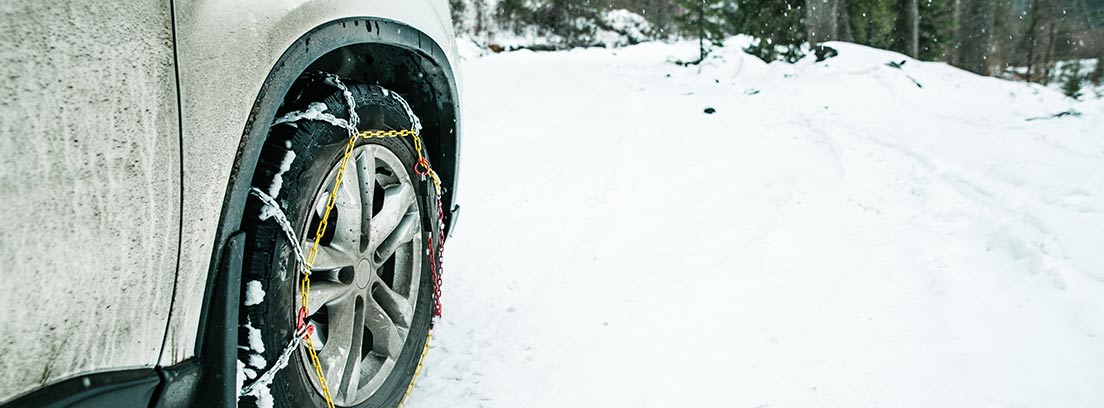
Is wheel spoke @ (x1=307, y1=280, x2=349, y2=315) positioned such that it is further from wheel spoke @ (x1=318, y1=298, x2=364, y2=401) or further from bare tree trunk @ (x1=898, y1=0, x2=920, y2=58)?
bare tree trunk @ (x1=898, y1=0, x2=920, y2=58)

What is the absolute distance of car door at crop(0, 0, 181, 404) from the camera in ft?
2.61

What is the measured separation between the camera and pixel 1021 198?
148 inches

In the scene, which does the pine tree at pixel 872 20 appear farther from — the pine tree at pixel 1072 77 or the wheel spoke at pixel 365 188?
the wheel spoke at pixel 365 188

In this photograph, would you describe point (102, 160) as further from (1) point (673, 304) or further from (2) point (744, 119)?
(2) point (744, 119)

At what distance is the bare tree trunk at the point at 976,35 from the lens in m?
20.9

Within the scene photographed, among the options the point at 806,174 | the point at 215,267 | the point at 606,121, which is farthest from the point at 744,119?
the point at 215,267

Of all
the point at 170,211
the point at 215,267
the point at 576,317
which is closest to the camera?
the point at 170,211

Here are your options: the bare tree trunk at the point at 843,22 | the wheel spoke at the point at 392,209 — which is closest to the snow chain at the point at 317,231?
the wheel spoke at the point at 392,209

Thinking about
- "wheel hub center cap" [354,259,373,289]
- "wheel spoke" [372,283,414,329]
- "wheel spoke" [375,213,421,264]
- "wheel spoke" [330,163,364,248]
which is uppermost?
"wheel spoke" [330,163,364,248]

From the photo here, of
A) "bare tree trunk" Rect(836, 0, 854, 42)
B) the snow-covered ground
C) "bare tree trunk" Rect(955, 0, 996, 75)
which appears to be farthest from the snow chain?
"bare tree trunk" Rect(955, 0, 996, 75)

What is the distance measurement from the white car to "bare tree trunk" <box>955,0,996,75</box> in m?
23.1

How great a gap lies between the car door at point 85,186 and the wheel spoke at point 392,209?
0.71 meters

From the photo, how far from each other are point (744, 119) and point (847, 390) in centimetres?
Answer: 574

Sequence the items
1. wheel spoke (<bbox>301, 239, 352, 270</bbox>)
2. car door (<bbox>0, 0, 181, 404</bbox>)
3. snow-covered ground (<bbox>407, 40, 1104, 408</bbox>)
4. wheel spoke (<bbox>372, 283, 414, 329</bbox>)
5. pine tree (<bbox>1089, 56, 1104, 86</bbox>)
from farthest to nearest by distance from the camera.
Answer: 1. pine tree (<bbox>1089, 56, 1104, 86</bbox>)
2. snow-covered ground (<bbox>407, 40, 1104, 408</bbox>)
3. wheel spoke (<bbox>372, 283, 414, 329</bbox>)
4. wheel spoke (<bbox>301, 239, 352, 270</bbox>)
5. car door (<bbox>0, 0, 181, 404</bbox>)
